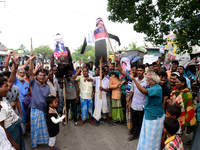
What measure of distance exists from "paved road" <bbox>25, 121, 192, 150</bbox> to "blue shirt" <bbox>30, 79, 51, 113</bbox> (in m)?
1.10

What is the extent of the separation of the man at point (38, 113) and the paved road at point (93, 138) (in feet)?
1.04

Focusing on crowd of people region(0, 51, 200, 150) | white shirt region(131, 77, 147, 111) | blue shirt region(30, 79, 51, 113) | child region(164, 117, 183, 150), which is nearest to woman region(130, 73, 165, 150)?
crowd of people region(0, 51, 200, 150)

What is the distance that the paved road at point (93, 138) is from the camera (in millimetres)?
3262

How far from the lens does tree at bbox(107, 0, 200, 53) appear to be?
4.39m

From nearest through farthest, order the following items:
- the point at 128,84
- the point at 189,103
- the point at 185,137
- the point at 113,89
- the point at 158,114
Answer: the point at 158,114, the point at 189,103, the point at 185,137, the point at 128,84, the point at 113,89

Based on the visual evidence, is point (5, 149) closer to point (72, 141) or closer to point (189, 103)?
point (72, 141)

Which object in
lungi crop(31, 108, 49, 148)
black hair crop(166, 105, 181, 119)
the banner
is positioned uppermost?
the banner

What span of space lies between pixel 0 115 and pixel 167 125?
2516mm

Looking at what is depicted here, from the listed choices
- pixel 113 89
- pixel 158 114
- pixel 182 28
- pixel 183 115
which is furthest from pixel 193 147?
pixel 182 28

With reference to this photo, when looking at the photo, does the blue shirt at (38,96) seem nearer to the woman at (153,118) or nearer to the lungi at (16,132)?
the lungi at (16,132)

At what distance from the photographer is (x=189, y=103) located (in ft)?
9.05

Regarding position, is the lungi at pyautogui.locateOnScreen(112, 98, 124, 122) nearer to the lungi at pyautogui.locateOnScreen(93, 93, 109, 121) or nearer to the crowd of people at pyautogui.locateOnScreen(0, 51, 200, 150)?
the crowd of people at pyautogui.locateOnScreen(0, 51, 200, 150)

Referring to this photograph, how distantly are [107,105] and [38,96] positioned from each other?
7.56 feet

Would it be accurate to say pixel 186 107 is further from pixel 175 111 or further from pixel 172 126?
pixel 172 126
